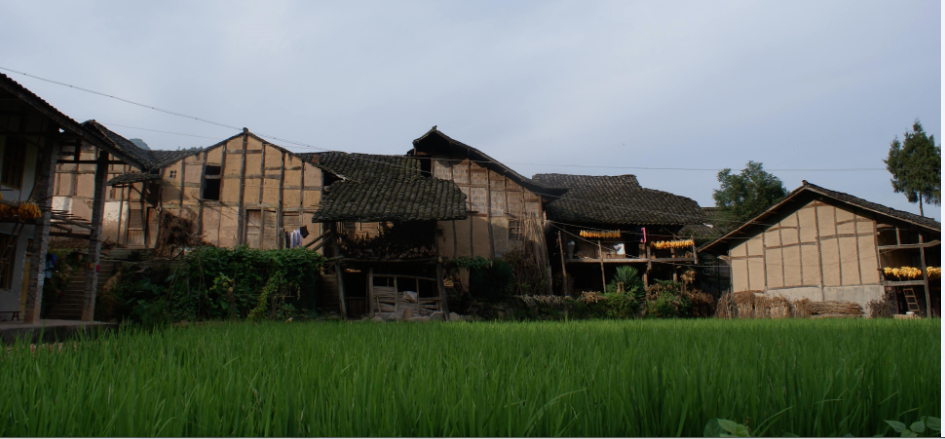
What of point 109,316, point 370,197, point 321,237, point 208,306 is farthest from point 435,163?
point 109,316

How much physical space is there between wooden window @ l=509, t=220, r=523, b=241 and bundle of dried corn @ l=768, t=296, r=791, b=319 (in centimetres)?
866

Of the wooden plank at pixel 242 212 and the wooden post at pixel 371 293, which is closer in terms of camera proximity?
the wooden post at pixel 371 293

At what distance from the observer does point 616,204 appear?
2500 cm

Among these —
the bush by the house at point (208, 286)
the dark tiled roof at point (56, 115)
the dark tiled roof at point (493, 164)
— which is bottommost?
the bush by the house at point (208, 286)

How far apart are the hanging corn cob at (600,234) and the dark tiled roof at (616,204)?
41 cm

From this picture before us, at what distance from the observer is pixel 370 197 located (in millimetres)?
17000

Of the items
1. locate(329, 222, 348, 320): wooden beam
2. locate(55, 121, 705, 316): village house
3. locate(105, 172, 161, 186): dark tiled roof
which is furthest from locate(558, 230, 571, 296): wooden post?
locate(105, 172, 161, 186): dark tiled roof

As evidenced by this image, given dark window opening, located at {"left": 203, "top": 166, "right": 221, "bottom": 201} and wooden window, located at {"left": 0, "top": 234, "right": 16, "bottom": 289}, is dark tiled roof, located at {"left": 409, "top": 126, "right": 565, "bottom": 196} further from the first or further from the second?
wooden window, located at {"left": 0, "top": 234, "right": 16, "bottom": 289}

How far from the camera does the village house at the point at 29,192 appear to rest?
937 centimetres

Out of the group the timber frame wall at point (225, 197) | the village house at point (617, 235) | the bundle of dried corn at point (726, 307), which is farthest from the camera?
the village house at point (617, 235)

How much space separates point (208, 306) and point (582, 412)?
13.7m

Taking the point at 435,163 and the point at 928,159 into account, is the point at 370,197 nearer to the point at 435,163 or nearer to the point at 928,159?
the point at 435,163

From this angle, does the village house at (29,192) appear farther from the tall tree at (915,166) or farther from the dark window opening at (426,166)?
the tall tree at (915,166)

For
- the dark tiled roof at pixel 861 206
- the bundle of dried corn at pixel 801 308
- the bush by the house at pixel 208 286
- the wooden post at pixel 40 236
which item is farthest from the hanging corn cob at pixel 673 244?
the wooden post at pixel 40 236
